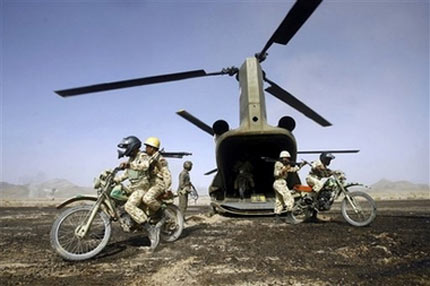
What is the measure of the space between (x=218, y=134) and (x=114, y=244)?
170 inches

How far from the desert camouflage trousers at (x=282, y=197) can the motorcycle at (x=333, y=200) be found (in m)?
0.18

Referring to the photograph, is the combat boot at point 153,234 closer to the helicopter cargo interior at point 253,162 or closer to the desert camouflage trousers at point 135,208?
the desert camouflage trousers at point 135,208

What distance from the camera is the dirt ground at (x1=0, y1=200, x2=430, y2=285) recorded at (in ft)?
8.68

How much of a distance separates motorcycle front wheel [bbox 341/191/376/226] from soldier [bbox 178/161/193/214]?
4.27m

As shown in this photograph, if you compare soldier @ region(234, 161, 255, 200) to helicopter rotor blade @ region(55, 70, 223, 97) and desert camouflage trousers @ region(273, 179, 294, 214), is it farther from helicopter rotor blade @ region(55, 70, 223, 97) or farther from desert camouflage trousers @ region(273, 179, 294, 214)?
helicopter rotor blade @ region(55, 70, 223, 97)

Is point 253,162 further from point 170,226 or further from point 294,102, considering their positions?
point 170,226

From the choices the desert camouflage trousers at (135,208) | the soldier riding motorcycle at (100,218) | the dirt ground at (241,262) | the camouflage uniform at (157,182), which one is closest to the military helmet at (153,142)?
the camouflage uniform at (157,182)

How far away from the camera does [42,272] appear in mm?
3031

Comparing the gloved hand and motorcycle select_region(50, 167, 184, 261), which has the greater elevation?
the gloved hand

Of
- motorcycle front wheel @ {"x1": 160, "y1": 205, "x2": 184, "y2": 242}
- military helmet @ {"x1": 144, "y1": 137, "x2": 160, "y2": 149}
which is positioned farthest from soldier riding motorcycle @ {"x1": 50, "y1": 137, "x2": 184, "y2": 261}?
military helmet @ {"x1": 144, "y1": 137, "x2": 160, "y2": 149}

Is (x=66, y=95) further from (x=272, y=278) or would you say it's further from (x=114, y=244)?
(x=272, y=278)

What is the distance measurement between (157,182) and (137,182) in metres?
0.33

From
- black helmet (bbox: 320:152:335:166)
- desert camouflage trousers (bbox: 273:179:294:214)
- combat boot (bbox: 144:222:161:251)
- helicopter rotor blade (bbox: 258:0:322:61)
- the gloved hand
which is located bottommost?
combat boot (bbox: 144:222:161:251)

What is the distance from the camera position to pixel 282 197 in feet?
22.7
